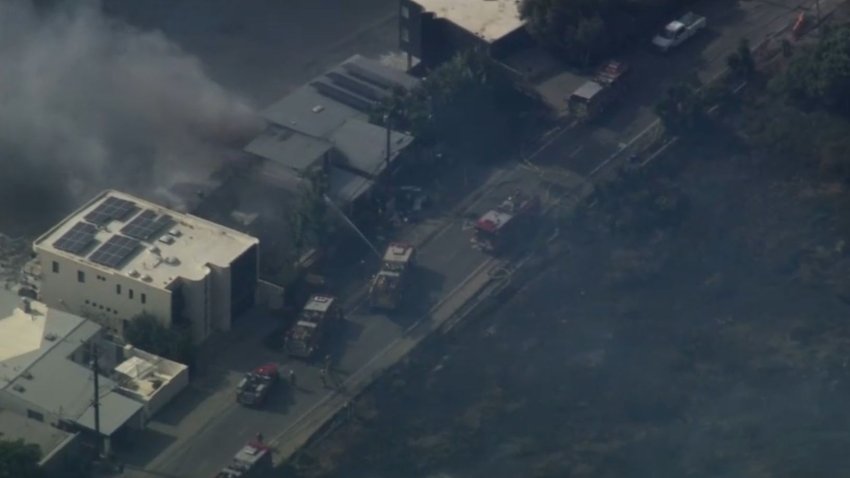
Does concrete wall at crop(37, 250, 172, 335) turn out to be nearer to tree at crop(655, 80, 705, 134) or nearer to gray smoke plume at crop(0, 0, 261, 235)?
gray smoke plume at crop(0, 0, 261, 235)

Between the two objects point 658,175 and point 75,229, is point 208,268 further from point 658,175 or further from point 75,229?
point 658,175

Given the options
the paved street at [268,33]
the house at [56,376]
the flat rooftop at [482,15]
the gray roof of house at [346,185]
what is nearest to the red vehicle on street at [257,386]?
the house at [56,376]

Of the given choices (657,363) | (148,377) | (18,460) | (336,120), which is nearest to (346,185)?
(336,120)

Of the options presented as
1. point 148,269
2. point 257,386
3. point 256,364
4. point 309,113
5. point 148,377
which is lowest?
point 256,364

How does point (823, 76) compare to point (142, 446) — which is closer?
point (142, 446)

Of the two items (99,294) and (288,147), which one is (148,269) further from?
(288,147)

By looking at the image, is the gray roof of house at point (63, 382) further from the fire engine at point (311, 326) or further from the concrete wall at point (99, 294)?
the fire engine at point (311, 326)

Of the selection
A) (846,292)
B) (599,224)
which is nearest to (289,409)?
(599,224)
